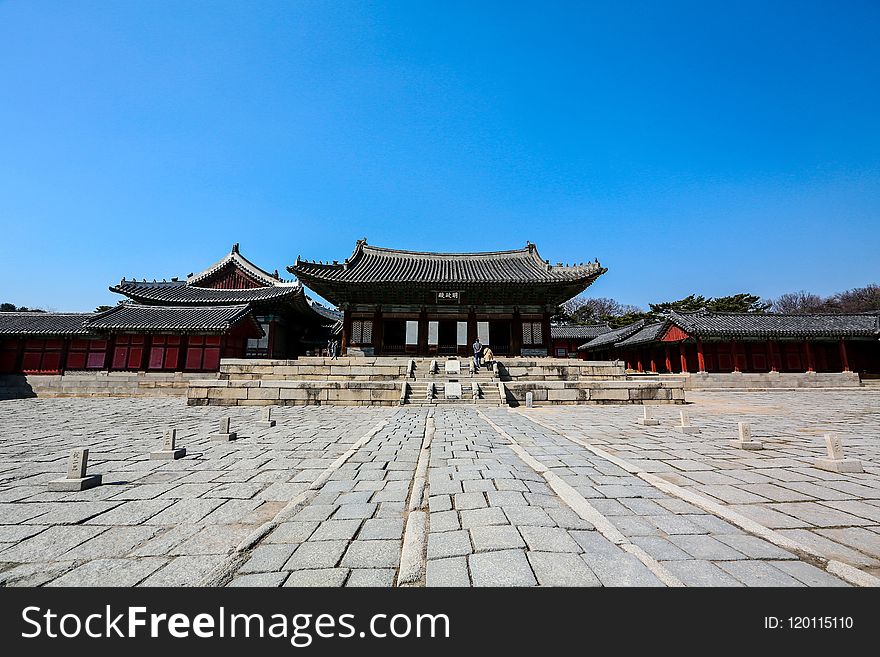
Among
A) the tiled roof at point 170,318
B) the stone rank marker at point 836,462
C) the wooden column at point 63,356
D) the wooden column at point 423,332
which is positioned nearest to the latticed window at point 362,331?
the wooden column at point 423,332

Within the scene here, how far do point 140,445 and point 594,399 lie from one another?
1266cm

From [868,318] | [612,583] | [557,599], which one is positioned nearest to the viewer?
[557,599]

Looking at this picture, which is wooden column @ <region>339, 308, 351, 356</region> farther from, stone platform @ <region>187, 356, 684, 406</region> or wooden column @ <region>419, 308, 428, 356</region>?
stone platform @ <region>187, 356, 684, 406</region>

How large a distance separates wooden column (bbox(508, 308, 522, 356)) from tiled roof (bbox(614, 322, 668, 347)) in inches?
511

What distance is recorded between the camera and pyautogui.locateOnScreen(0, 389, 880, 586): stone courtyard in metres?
2.07

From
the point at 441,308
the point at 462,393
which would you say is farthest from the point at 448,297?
the point at 462,393

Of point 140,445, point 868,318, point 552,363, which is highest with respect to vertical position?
point 868,318

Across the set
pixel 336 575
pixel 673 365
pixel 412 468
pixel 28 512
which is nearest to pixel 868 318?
pixel 673 365

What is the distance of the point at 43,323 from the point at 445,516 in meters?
28.9

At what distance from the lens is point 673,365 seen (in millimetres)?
27266

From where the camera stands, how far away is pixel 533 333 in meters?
21.4

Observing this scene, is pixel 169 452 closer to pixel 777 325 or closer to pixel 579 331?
pixel 777 325

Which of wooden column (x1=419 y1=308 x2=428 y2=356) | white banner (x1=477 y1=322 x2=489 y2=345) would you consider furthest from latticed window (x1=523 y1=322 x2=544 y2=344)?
wooden column (x1=419 y1=308 x2=428 y2=356)

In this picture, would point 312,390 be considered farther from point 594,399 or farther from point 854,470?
point 854,470
